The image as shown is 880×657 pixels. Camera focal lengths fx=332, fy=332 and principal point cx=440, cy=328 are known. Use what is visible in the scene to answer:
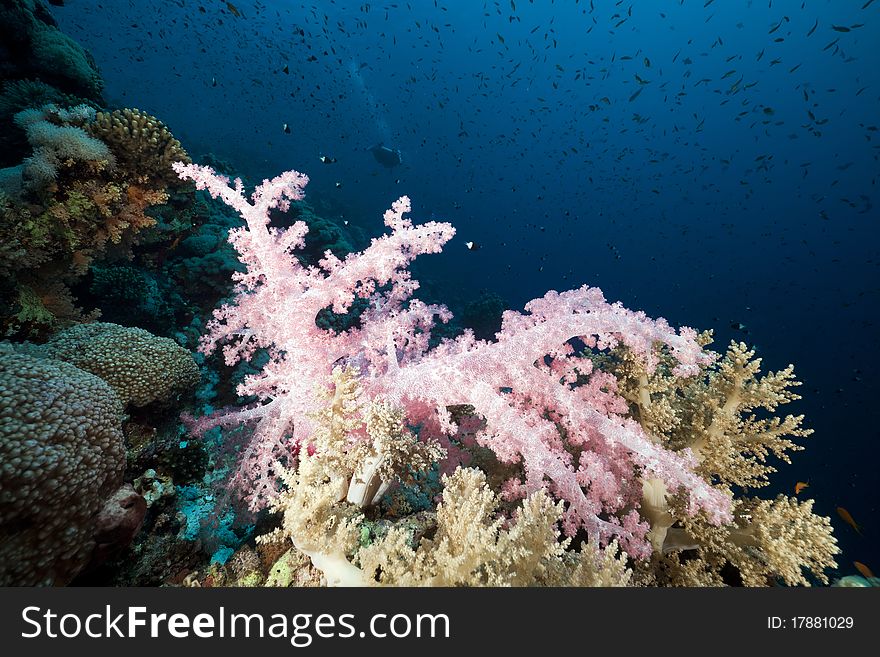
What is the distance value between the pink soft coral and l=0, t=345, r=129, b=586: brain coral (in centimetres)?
99

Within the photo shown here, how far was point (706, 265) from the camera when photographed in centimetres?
6206

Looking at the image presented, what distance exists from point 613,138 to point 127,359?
99.7m

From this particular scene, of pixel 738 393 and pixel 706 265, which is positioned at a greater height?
pixel 706 265

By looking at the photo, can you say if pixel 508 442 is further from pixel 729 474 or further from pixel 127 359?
pixel 127 359

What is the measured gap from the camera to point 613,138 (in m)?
79.9

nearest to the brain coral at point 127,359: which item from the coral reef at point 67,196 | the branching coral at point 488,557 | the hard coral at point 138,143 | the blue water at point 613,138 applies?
the coral reef at point 67,196

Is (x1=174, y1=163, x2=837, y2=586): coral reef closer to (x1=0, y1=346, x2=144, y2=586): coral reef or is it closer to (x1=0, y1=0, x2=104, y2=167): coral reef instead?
(x1=0, y1=346, x2=144, y2=586): coral reef

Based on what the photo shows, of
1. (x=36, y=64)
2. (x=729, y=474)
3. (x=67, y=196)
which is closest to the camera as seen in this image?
(x=729, y=474)

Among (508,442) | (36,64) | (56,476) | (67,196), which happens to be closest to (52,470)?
(56,476)

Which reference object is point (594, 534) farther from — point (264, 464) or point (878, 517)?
point (878, 517)

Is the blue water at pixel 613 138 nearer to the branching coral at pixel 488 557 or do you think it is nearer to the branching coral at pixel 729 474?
the branching coral at pixel 729 474

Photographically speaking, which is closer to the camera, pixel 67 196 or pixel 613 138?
pixel 67 196
